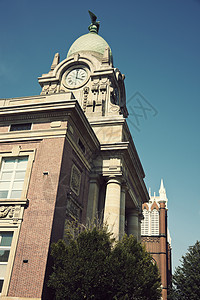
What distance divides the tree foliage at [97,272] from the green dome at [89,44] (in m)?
28.8

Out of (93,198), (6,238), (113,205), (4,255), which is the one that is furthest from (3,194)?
(113,205)

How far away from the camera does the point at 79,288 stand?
53.1 feet

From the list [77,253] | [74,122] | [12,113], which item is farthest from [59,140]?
[77,253]

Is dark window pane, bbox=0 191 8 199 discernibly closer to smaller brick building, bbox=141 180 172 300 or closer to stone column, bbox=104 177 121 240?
stone column, bbox=104 177 121 240

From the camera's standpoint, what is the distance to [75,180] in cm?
2386

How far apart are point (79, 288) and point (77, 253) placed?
5.65ft

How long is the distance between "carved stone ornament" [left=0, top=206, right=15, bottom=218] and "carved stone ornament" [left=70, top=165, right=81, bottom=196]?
4.56m

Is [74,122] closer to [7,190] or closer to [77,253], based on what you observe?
[7,190]

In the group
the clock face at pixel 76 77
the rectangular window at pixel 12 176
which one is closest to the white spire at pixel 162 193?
the clock face at pixel 76 77

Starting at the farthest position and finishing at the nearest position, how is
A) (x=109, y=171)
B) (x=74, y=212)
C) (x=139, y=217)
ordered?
1. (x=139, y=217)
2. (x=109, y=171)
3. (x=74, y=212)

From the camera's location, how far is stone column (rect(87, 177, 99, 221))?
84.9 feet

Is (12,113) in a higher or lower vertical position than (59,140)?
higher

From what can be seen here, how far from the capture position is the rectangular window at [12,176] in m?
21.3

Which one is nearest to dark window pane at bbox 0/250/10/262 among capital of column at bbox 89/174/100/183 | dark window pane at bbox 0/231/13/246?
dark window pane at bbox 0/231/13/246
